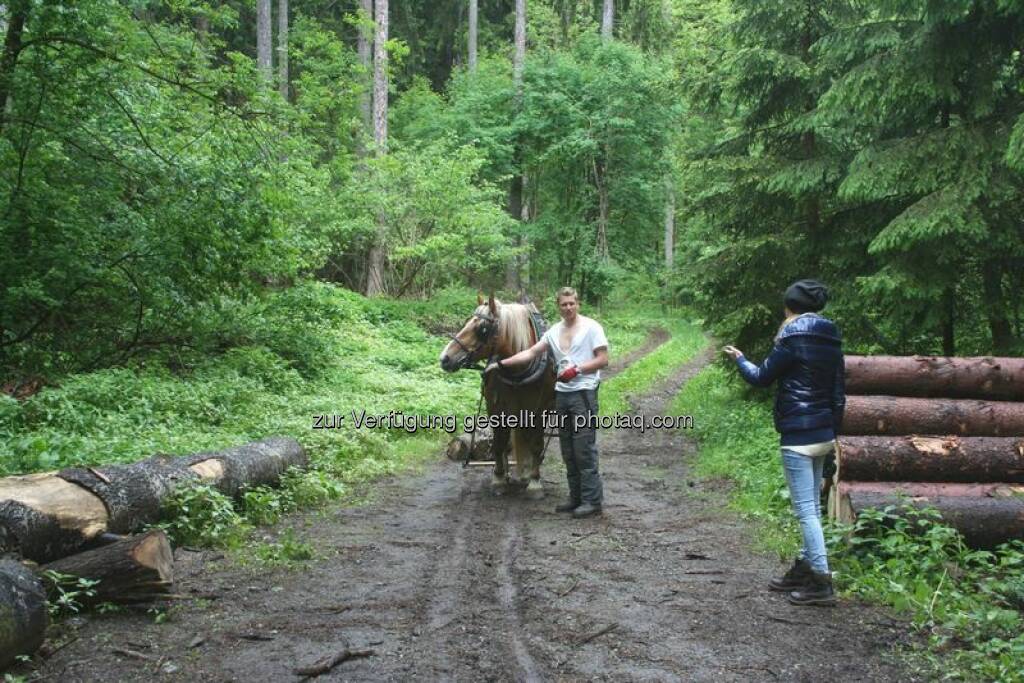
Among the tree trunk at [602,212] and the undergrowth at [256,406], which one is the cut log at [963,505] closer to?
the undergrowth at [256,406]

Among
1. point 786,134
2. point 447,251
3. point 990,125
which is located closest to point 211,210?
point 786,134

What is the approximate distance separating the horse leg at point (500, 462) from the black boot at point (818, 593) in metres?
3.78

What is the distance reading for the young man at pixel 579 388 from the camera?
→ 7.15 m

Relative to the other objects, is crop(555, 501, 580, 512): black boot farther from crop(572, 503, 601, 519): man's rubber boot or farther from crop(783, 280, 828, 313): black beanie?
crop(783, 280, 828, 313): black beanie

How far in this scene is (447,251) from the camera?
70.3 feet

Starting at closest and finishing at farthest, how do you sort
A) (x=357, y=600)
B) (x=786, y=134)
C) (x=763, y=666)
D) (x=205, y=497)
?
(x=763, y=666) < (x=357, y=600) < (x=205, y=497) < (x=786, y=134)

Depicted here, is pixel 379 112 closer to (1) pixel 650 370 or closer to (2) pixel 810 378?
(1) pixel 650 370

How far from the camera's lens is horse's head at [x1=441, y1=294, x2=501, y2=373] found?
24.6ft

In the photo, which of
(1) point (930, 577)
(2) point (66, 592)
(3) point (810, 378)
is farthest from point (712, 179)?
(2) point (66, 592)

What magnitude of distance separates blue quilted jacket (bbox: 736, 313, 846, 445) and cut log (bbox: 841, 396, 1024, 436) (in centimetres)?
202

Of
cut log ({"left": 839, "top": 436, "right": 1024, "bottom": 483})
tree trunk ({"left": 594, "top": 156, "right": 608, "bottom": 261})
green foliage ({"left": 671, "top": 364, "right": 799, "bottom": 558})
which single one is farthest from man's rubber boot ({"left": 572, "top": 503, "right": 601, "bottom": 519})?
tree trunk ({"left": 594, "top": 156, "right": 608, "bottom": 261})

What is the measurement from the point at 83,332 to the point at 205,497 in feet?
17.5

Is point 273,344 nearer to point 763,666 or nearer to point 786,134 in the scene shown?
point 786,134

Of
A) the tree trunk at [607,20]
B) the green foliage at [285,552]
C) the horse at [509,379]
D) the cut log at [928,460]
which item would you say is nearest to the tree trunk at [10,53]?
the horse at [509,379]
